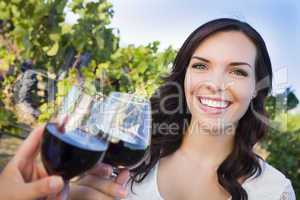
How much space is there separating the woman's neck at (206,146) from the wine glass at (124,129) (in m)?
0.78

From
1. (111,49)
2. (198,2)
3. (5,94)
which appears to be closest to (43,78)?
(5,94)

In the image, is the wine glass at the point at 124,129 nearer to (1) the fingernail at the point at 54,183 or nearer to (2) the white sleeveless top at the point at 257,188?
(1) the fingernail at the point at 54,183

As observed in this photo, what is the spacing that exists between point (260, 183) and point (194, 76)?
523 mm

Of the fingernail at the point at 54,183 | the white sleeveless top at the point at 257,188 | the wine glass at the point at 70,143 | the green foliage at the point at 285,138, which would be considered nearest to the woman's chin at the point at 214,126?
the white sleeveless top at the point at 257,188

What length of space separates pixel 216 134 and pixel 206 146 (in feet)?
0.24

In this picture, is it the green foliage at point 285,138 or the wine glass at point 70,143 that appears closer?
the wine glass at point 70,143

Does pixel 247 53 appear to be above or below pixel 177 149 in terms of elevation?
above

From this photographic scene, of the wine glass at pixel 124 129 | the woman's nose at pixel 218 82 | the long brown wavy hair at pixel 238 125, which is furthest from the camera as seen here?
the long brown wavy hair at pixel 238 125

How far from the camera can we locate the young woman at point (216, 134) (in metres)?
1.93

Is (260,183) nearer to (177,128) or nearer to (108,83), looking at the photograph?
(177,128)

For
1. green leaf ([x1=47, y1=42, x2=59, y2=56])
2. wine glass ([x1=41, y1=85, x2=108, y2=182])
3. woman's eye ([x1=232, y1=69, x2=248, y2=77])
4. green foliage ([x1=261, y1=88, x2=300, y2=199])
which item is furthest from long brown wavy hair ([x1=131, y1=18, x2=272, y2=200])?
green foliage ([x1=261, y1=88, x2=300, y2=199])

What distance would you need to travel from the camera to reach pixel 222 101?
1916 millimetres

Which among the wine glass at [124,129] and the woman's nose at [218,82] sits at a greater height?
the woman's nose at [218,82]

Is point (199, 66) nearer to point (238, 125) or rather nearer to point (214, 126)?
point (214, 126)
